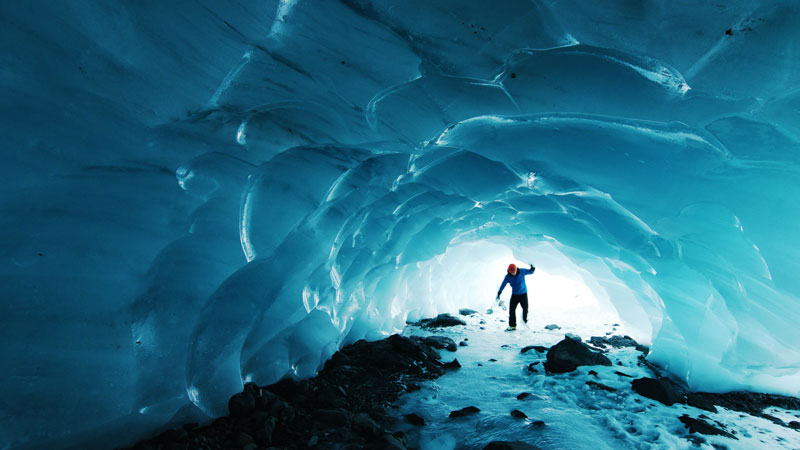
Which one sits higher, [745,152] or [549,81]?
[549,81]

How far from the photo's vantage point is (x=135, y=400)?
2.67 m

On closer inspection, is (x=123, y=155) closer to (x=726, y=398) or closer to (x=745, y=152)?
(x=745, y=152)

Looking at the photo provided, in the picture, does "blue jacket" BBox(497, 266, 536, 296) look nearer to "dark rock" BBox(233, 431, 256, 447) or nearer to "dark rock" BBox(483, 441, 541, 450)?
"dark rock" BBox(483, 441, 541, 450)

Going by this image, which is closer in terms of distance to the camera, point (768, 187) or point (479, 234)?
point (768, 187)

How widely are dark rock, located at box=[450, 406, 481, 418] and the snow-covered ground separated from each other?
2.5 inches

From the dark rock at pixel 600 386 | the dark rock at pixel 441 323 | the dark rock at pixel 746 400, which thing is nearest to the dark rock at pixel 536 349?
the dark rock at pixel 600 386

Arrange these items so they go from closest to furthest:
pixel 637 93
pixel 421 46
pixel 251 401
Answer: pixel 421 46 < pixel 637 93 < pixel 251 401

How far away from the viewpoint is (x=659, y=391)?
15.6 ft

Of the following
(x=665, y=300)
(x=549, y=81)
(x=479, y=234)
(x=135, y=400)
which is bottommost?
(x=135, y=400)

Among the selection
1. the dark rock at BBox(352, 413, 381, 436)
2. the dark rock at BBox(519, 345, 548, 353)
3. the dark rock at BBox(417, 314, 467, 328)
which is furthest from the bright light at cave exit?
the dark rock at BBox(352, 413, 381, 436)

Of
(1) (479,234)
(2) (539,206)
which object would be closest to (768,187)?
(2) (539,206)

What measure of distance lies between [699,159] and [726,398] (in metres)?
3.49

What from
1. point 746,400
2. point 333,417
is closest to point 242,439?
point 333,417

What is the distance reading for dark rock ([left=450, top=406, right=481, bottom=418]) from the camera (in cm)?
420
